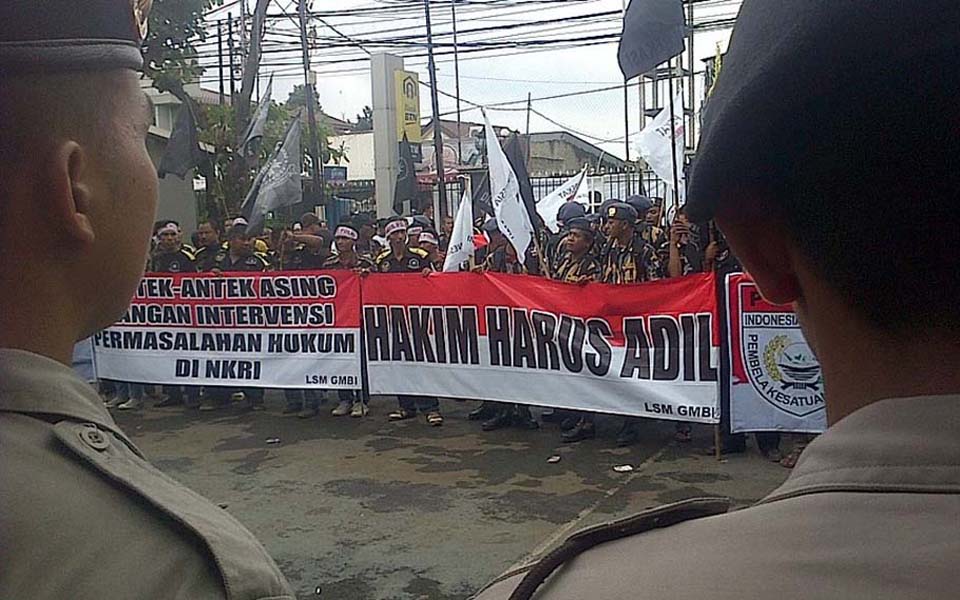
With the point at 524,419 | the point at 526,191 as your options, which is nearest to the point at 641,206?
the point at 526,191

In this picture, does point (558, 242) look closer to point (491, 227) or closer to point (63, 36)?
point (491, 227)

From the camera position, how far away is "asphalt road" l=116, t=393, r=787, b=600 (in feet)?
16.9

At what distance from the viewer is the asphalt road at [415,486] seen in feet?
16.9

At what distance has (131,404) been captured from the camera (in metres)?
9.88

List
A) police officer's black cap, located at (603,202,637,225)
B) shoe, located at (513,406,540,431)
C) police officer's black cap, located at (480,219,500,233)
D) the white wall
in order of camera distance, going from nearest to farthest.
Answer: police officer's black cap, located at (603,202,637,225), shoe, located at (513,406,540,431), police officer's black cap, located at (480,219,500,233), the white wall

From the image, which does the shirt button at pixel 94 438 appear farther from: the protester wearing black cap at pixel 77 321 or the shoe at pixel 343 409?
the shoe at pixel 343 409

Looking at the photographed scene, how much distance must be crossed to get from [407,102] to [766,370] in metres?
16.7

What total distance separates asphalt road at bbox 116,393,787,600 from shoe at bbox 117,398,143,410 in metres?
0.91

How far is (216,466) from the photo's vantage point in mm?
7449

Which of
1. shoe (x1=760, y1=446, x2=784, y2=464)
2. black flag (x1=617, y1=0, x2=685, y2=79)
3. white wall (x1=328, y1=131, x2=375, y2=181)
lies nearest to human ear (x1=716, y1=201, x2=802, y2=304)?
shoe (x1=760, y1=446, x2=784, y2=464)

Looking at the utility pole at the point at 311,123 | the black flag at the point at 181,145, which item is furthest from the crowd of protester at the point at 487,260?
the utility pole at the point at 311,123

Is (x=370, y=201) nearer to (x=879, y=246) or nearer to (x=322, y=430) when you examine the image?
(x=322, y=430)

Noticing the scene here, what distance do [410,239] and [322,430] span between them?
6.72 feet

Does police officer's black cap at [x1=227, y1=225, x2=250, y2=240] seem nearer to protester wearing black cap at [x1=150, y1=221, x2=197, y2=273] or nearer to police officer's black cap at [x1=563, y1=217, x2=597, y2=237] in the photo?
protester wearing black cap at [x1=150, y1=221, x2=197, y2=273]
